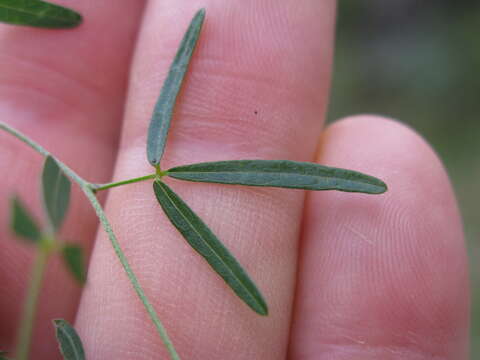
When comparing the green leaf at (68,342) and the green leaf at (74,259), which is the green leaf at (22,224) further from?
the green leaf at (68,342)

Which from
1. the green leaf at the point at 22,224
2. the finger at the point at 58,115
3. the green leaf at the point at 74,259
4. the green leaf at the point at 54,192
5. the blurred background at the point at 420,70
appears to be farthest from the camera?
the blurred background at the point at 420,70

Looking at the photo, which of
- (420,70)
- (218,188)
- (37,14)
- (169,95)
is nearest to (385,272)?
(218,188)

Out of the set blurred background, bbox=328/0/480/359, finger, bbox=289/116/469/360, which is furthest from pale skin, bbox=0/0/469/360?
blurred background, bbox=328/0/480/359

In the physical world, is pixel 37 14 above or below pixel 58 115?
above

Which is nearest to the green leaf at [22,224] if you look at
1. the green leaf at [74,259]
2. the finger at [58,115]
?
the green leaf at [74,259]

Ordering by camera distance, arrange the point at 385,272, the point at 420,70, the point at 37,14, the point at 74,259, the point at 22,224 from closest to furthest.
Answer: the point at 22,224 < the point at 74,259 < the point at 385,272 < the point at 37,14 < the point at 420,70

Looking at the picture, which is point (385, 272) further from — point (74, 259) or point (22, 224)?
point (22, 224)

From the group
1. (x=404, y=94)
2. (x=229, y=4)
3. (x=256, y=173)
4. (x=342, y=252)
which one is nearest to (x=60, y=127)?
(x=229, y=4)
